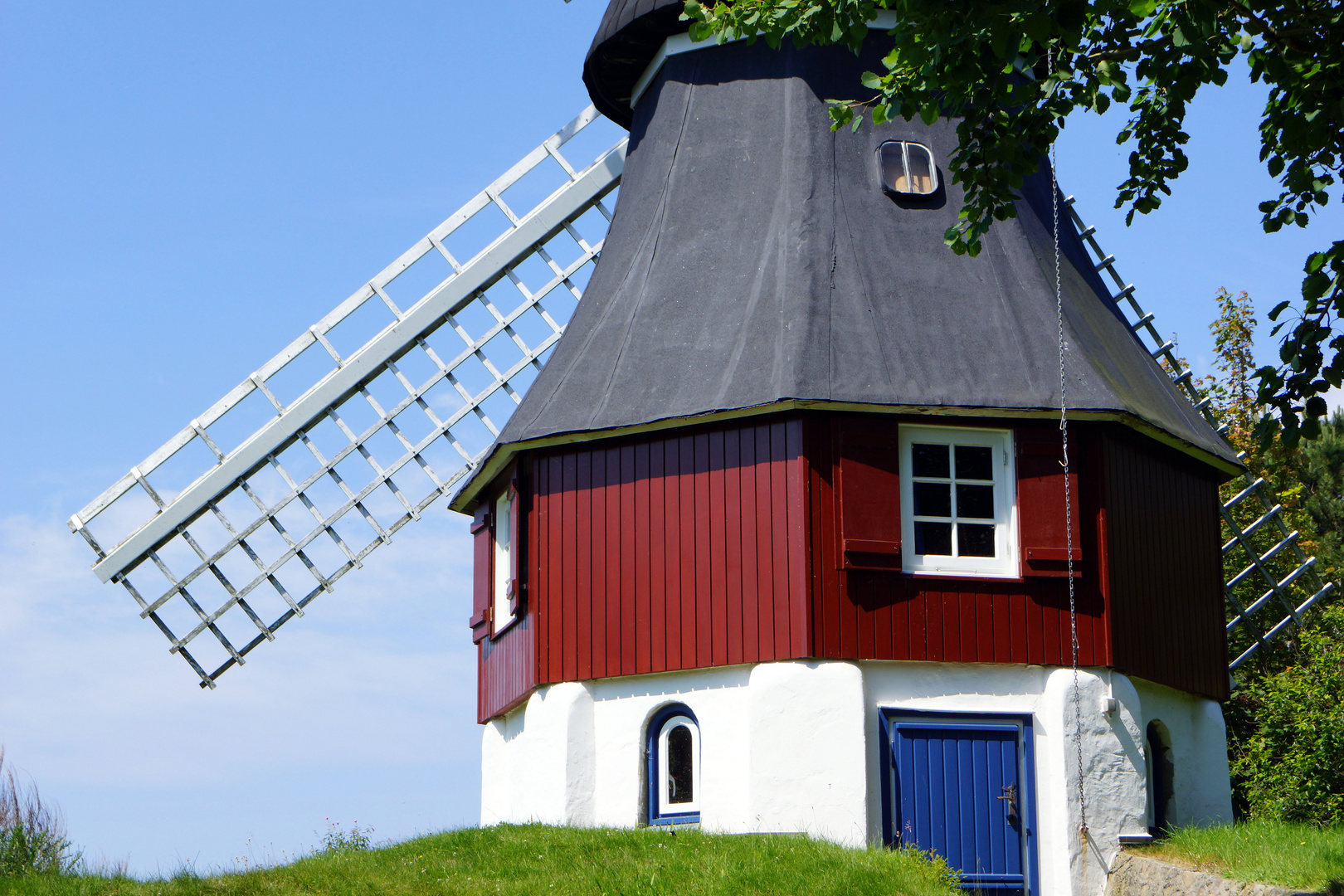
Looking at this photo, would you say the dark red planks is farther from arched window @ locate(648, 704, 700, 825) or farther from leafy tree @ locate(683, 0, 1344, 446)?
leafy tree @ locate(683, 0, 1344, 446)

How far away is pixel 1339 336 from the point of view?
31.3 feet

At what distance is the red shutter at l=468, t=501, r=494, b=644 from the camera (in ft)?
53.8

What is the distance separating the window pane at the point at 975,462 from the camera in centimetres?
1352

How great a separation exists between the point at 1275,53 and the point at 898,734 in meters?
6.27

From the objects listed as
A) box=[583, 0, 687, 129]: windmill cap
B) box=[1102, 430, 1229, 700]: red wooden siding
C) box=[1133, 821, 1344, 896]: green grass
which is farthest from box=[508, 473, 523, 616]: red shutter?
box=[1133, 821, 1344, 896]: green grass

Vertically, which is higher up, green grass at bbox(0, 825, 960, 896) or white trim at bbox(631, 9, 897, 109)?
white trim at bbox(631, 9, 897, 109)

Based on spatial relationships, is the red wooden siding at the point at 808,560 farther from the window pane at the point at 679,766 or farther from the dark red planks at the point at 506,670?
the window pane at the point at 679,766

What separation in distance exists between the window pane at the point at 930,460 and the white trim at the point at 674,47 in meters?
4.55

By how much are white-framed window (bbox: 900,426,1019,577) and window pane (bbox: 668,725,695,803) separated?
2.57 meters

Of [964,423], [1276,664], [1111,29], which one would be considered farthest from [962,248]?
[1276,664]

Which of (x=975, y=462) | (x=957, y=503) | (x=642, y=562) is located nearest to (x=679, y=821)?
(x=642, y=562)

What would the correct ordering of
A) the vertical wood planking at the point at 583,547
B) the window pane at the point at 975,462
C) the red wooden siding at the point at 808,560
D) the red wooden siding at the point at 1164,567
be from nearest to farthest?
the red wooden siding at the point at 808,560
the window pane at the point at 975,462
the red wooden siding at the point at 1164,567
the vertical wood planking at the point at 583,547

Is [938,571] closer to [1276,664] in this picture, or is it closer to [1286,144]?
[1286,144]

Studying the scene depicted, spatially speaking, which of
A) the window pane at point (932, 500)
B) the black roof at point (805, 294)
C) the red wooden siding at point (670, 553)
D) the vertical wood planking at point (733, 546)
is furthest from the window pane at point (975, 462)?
the vertical wood planking at point (733, 546)
